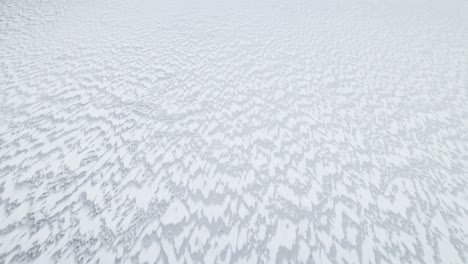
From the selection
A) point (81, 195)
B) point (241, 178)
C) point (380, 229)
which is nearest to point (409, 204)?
point (380, 229)

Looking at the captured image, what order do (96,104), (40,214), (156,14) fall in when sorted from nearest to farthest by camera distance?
(40,214) → (96,104) → (156,14)

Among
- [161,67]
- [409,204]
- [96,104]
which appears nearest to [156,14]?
[161,67]

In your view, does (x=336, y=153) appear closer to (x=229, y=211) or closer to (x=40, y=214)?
(x=229, y=211)

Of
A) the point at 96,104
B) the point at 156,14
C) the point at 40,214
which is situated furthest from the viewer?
the point at 156,14

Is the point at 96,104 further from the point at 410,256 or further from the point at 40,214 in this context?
the point at 410,256

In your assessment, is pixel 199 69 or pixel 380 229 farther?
pixel 199 69

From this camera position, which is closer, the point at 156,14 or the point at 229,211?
the point at 229,211
